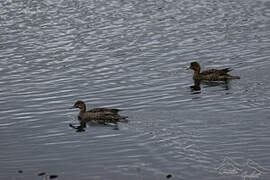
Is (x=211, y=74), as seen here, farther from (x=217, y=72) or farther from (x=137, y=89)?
(x=137, y=89)

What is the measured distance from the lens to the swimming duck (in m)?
22.4

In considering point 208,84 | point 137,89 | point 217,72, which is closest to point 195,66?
point 208,84

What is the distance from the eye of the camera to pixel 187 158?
57.4ft

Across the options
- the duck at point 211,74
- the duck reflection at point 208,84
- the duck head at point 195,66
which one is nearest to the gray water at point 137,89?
the duck reflection at point 208,84

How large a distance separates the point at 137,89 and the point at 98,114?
443 centimetres

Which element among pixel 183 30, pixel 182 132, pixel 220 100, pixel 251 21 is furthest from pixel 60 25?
pixel 182 132

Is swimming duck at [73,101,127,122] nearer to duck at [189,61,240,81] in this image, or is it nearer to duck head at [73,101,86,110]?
duck head at [73,101,86,110]

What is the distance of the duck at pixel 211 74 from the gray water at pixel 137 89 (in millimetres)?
462

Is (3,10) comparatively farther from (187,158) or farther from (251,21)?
(187,158)

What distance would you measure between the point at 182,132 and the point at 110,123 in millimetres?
3710

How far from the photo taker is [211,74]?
2841cm

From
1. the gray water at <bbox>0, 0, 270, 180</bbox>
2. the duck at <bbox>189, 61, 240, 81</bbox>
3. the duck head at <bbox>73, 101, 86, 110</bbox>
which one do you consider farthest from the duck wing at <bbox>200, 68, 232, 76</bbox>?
the duck head at <bbox>73, 101, 86, 110</bbox>

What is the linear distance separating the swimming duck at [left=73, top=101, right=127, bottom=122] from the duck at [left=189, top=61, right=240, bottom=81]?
705 cm

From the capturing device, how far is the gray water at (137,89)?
17.7 meters
